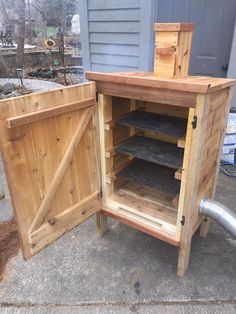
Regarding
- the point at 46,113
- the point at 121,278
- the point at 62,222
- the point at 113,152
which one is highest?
the point at 46,113

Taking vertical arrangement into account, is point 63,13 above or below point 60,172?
above

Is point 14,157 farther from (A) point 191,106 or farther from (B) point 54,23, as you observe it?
(B) point 54,23

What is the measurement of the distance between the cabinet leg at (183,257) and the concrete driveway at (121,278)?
0.17ft

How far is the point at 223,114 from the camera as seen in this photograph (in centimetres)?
165

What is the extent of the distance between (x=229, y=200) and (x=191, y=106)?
1566 millimetres

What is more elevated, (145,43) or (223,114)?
(145,43)

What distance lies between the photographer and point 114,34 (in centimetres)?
323

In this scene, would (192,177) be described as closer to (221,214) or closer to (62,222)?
(221,214)

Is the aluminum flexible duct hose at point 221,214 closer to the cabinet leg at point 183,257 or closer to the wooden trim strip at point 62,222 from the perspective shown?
the cabinet leg at point 183,257

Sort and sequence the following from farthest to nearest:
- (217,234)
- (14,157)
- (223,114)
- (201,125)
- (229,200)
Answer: (229,200) → (217,234) → (223,114) → (201,125) → (14,157)

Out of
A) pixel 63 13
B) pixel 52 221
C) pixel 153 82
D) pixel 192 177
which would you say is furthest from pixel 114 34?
pixel 63 13

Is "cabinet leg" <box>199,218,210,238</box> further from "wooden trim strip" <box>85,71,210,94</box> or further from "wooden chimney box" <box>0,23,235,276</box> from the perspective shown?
"wooden trim strip" <box>85,71,210,94</box>

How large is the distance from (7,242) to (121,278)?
98 centimetres

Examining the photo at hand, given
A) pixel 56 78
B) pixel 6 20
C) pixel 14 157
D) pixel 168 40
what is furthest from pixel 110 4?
pixel 6 20
